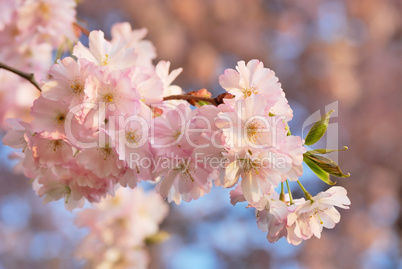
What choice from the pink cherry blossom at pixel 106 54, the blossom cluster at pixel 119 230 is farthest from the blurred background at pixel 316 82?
the pink cherry blossom at pixel 106 54

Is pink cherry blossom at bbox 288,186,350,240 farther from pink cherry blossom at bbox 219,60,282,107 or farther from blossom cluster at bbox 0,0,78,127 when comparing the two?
blossom cluster at bbox 0,0,78,127

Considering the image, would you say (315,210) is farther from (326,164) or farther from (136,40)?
(136,40)

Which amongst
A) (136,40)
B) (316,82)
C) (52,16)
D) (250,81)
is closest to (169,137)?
(250,81)

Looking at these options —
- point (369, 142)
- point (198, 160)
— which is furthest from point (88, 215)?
point (369, 142)

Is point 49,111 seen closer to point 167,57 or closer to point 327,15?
point 167,57

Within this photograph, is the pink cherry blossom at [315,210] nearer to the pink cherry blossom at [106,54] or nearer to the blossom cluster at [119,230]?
the pink cherry blossom at [106,54]

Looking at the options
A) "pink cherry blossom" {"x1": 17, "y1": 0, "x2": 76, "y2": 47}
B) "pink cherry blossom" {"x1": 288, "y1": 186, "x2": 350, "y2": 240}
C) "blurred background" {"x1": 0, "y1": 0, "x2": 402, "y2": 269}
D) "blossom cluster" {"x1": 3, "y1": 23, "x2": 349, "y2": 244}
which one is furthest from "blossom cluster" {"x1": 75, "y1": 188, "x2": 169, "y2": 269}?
"blurred background" {"x1": 0, "y1": 0, "x2": 402, "y2": 269}
